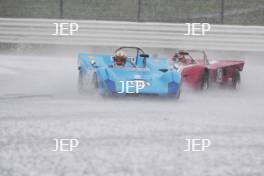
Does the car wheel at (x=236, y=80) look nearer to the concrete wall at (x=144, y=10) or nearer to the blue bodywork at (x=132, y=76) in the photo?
the blue bodywork at (x=132, y=76)

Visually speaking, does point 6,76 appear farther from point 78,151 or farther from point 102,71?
point 78,151

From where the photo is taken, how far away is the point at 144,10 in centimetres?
2403

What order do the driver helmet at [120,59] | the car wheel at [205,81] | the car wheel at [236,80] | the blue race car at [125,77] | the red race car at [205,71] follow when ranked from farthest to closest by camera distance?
the car wheel at [236,80] < the car wheel at [205,81] < the red race car at [205,71] < the driver helmet at [120,59] < the blue race car at [125,77]

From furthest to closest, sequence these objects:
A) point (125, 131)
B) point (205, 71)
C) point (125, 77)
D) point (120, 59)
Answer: point (205, 71) → point (120, 59) → point (125, 77) → point (125, 131)

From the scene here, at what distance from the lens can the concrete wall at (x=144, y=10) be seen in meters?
22.4

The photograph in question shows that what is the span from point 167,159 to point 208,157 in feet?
1.23

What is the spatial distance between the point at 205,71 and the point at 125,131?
490 cm

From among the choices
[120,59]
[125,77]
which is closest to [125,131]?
[125,77]

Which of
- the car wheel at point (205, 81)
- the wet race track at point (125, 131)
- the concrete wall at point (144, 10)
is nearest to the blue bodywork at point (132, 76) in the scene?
the wet race track at point (125, 131)

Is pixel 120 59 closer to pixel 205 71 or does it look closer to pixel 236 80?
pixel 205 71

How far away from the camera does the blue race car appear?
32.3 feet

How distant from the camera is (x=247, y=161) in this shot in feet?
17.7

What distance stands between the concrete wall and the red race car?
31.1ft

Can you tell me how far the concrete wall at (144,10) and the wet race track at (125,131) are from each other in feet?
33.8
